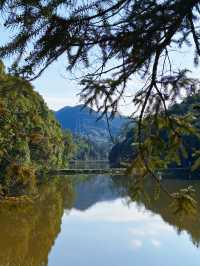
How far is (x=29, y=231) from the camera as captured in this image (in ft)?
77.9

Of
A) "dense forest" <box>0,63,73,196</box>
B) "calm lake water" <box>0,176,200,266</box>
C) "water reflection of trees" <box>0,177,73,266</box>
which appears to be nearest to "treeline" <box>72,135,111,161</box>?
"dense forest" <box>0,63,73,196</box>

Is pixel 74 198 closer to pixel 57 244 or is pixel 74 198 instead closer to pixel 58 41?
pixel 57 244

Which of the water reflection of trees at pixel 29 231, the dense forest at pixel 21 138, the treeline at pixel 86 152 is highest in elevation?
the treeline at pixel 86 152

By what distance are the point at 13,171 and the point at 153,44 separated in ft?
23.4

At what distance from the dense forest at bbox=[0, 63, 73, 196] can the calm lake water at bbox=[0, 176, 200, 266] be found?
1.56m

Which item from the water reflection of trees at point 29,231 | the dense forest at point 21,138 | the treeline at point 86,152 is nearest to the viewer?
the dense forest at point 21,138

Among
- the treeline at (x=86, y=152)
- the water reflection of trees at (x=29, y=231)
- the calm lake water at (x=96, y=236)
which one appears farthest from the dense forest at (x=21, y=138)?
the treeline at (x=86, y=152)

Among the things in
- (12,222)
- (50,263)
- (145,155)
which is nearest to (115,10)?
(145,155)

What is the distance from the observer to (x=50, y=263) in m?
17.9

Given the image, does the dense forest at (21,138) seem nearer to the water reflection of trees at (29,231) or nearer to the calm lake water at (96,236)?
the water reflection of trees at (29,231)

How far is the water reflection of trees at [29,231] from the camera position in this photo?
A: 1822cm

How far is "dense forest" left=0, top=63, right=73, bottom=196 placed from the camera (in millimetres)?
3234

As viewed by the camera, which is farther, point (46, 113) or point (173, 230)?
point (46, 113)

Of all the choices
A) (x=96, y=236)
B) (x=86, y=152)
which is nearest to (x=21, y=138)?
(x=96, y=236)
